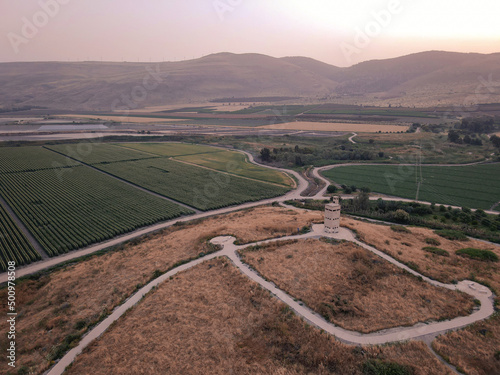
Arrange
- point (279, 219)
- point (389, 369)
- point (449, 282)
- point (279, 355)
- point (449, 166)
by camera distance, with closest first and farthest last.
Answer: point (389, 369) < point (279, 355) < point (449, 282) < point (279, 219) < point (449, 166)

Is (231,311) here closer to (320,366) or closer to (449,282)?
(320,366)

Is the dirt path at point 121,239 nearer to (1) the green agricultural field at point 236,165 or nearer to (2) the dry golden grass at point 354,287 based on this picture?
(1) the green agricultural field at point 236,165

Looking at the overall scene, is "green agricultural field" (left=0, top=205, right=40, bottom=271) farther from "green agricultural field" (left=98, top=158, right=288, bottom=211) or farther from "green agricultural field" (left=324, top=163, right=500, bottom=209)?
"green agricultural field" (left=324, top=163, right=500, bottom=209)

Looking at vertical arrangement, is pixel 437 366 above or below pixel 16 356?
above

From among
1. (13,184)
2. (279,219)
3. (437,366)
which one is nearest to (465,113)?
(279,219)

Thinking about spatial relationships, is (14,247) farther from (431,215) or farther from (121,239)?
(431,215)

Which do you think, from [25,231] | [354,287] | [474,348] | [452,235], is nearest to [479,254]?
[452,235]
